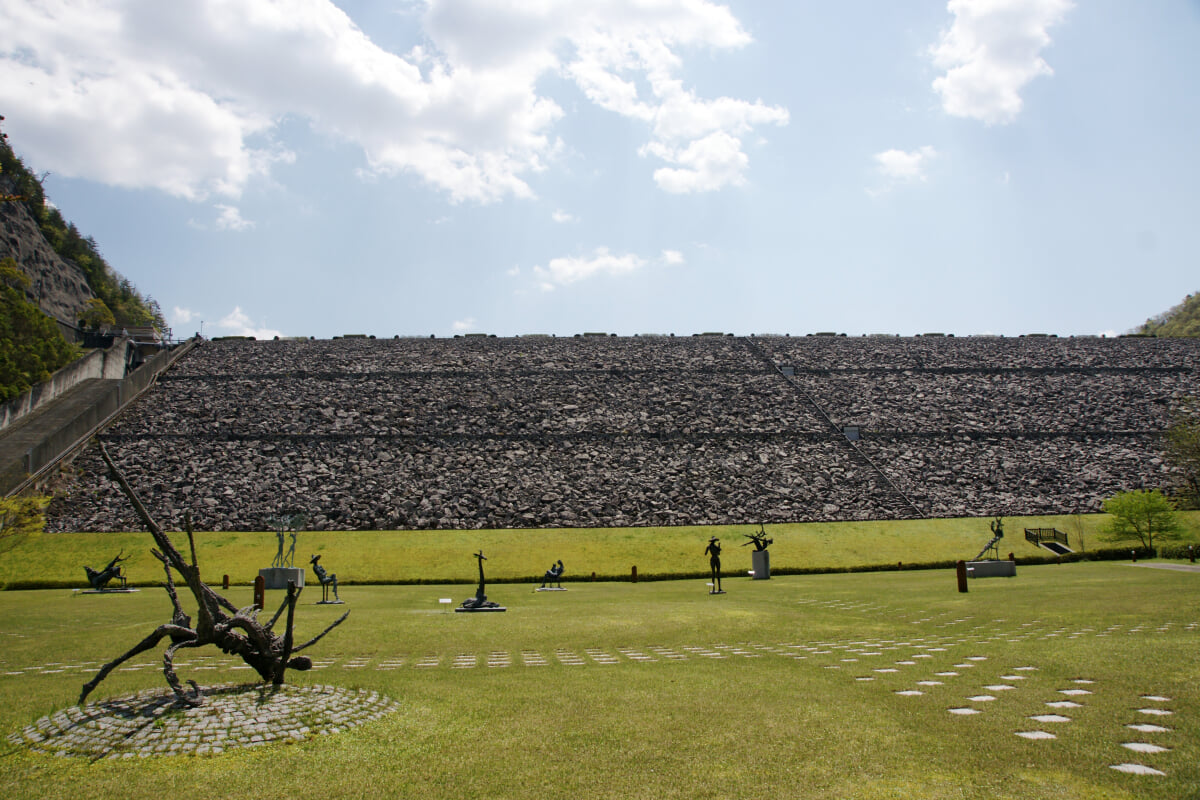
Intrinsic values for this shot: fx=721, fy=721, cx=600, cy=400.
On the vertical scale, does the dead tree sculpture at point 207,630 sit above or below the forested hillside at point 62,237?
below

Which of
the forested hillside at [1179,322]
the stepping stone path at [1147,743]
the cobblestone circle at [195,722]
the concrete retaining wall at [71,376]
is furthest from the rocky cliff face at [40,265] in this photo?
the forested hillside at [1179,322]

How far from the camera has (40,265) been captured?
54.6 metres

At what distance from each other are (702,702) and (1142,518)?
2652cm

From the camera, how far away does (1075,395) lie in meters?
44.8

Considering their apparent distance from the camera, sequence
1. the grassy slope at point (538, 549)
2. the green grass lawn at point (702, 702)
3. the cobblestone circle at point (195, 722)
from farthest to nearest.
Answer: the grassy slope at point (538, 549), the cobblestone circle at point (195, 722), the green grass lawn at point (702, 702)

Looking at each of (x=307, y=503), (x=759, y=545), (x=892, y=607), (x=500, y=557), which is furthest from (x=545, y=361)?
(x=892, y=607)

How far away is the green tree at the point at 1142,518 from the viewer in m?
25.9

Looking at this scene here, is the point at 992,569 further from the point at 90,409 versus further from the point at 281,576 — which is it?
the point at 90,409

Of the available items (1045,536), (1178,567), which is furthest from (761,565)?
(1045,536)

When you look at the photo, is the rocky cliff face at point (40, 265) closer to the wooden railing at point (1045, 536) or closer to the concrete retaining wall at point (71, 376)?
the concrete retaining wall at point (71, 376)

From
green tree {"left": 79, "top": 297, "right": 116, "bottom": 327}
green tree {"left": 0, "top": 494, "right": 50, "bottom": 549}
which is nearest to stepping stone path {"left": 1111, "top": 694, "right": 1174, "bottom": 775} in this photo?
green tree {"left": 0, "top": 494, "right": 50, "bottom": 549}

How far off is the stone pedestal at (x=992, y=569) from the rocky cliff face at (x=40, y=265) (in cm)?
6014

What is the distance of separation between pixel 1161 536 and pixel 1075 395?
68.5 ft

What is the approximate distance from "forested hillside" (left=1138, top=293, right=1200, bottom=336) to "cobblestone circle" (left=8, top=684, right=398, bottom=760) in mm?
89481
